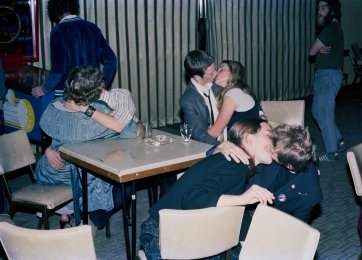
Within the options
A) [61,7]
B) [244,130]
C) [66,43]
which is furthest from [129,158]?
[61,7]

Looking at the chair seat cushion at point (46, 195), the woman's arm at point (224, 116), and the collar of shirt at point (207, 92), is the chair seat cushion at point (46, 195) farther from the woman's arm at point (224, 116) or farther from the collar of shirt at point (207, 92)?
the collar of shirt at point (207, 92)

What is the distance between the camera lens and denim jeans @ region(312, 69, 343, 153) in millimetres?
5180

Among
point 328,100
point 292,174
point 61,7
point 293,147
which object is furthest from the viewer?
point 328,100

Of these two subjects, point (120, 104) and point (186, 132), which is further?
point (120, 104)

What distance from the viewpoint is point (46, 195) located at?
3188mm

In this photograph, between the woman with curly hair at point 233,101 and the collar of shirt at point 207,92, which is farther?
the collar of shirt at point 207,92

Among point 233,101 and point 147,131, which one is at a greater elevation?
point 233,101

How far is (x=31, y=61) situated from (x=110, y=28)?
1243 millimetres

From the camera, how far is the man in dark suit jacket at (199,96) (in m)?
3.67

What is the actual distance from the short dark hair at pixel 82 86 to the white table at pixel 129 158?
0.30 meters

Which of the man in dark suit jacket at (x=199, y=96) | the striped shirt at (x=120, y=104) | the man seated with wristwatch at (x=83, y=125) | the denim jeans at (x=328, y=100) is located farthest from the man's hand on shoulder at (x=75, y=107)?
the denim jeans at (x=328, y=100)

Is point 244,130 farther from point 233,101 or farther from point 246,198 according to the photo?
point 233,101

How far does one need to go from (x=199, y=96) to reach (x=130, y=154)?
0.97 m

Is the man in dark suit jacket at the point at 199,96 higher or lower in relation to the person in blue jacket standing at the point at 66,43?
lower
